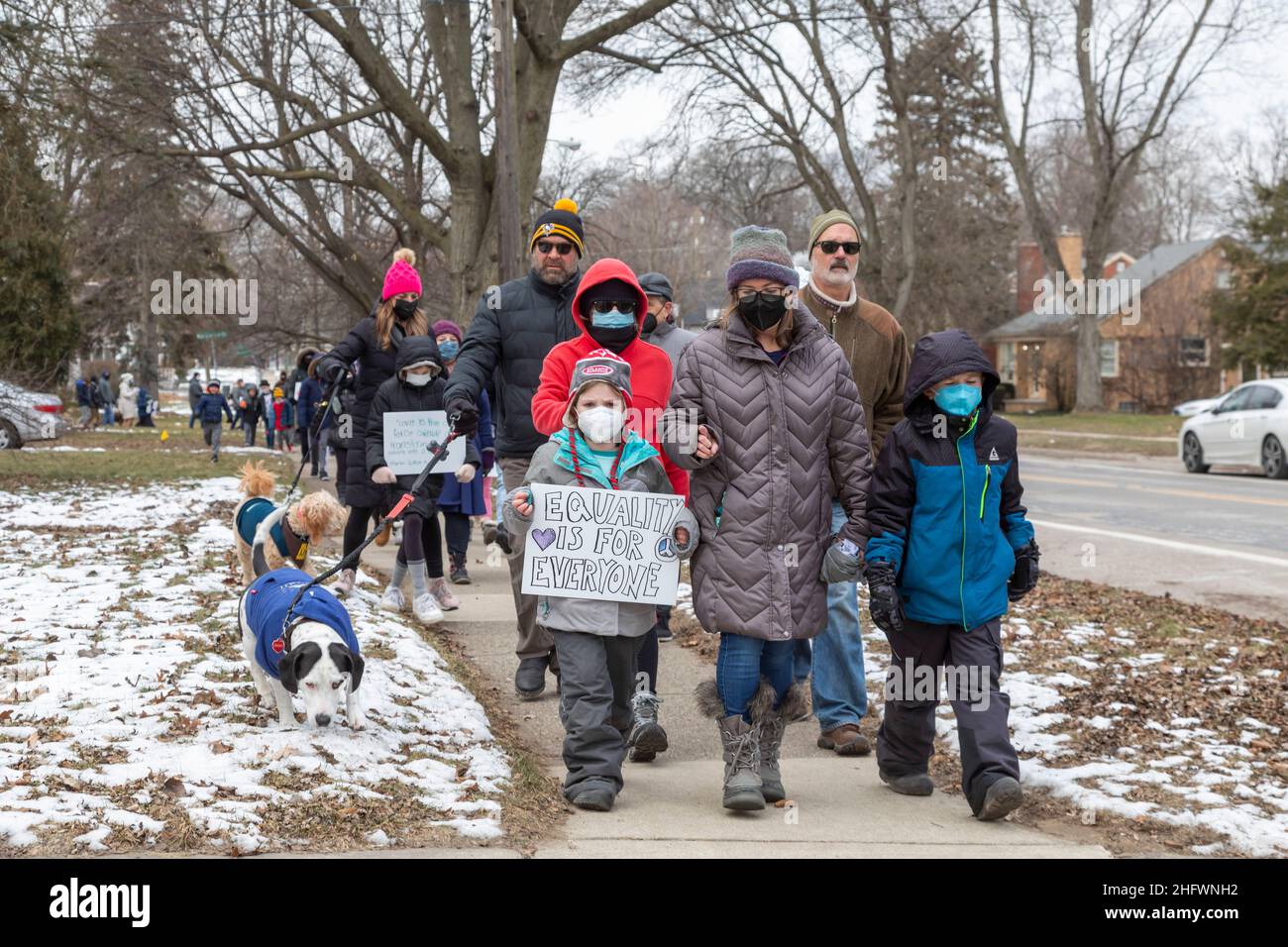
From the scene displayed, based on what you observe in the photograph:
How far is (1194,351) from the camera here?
51.3 meters

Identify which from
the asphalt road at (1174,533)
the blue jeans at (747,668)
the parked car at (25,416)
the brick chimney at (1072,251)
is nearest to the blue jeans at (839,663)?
the blue jeans at (747,668)

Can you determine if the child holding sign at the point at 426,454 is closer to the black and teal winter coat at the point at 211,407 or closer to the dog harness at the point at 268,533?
the dog harness at the point at 268,533

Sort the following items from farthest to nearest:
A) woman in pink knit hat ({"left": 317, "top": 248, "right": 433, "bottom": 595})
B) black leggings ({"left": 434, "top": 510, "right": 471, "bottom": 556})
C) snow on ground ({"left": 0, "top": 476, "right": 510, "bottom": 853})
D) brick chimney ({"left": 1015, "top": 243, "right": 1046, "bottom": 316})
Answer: brick chimney ({"left": 1015, "top": 243, "right": 1046, "bottom": 316}), black leggings ({"left": 434, "top": 510, "right": 471, "bottom": 556}), woman in pink knit hat ({"left": 317, "top": 248, "right": 433, "bottom": 595}), snow on ground ({"left": 0, "top": 476, "right": 510, "bottom": 853})

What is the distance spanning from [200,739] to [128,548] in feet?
→ 19.7

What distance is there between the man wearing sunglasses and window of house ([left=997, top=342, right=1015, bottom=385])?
5959 centimetres

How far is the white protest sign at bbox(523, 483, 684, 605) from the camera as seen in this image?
539 centimetres

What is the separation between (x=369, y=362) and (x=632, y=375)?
3769 millimetres

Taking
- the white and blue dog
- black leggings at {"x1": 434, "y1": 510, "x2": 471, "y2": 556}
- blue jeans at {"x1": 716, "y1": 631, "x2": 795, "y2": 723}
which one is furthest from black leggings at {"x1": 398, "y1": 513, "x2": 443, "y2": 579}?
blue jeans at {"x1": 716, "y1": 631, "x2": 795, "y2": 723}

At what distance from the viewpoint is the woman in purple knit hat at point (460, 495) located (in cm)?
1017

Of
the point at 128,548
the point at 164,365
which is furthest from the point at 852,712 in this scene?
the point at 164,365

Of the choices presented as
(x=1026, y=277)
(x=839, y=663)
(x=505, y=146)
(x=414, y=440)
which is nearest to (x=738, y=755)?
(x=839, y=663)

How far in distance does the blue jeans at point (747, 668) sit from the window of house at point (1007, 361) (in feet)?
200

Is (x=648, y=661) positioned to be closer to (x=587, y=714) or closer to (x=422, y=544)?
(x=587, y=714)

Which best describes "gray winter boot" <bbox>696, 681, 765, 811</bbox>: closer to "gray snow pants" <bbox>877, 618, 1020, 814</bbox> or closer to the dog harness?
"gray snow pants" <bbox>877, 618, 1020, 814</bbox>
